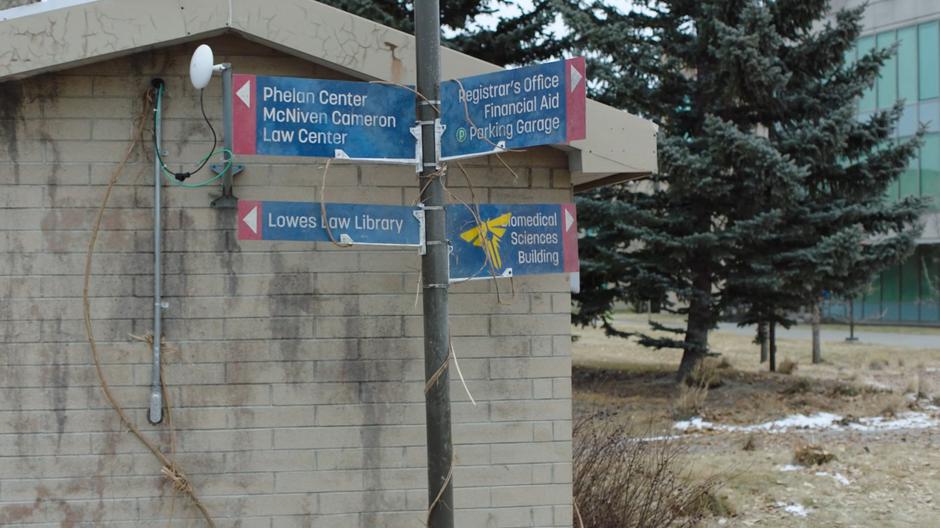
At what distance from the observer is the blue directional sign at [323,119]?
4012 mm

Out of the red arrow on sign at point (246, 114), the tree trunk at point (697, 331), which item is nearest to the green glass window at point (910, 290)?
the tree trunk at point (697, 331)

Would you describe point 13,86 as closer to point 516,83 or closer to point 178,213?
point 178,213

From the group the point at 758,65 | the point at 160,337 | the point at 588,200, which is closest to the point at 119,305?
the point at 160,337

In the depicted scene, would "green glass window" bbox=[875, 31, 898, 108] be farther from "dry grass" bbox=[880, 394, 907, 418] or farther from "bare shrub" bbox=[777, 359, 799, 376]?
"dry grass" bbox=[880, 394, 907, 418]

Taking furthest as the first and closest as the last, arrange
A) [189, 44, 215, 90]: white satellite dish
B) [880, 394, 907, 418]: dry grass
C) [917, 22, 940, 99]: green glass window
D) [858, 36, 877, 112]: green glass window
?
[858, 36, 877, 112]: green glass window, [917, 22, 940, 99]: green glass window, [880, 394, 907, 418]: dry grass, [189, 44, 215, 90]: white satellite dish

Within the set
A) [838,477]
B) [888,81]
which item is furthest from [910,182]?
[838,477]

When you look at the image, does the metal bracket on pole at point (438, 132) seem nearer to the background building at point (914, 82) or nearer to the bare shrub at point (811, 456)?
the bare shrub at point (811, 456)

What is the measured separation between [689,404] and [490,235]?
993 cm

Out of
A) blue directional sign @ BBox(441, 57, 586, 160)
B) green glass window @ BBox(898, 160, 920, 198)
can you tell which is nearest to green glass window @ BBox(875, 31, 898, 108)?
green glass window @ BBox(898, 160, 920, 198)

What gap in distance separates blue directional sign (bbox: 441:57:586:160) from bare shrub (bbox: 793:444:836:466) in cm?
726

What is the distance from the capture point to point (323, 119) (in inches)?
161

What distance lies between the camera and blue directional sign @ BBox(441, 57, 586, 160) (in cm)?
394

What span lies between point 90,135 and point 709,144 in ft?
35.3

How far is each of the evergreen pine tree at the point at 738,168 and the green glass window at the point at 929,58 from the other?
76.1 ft
